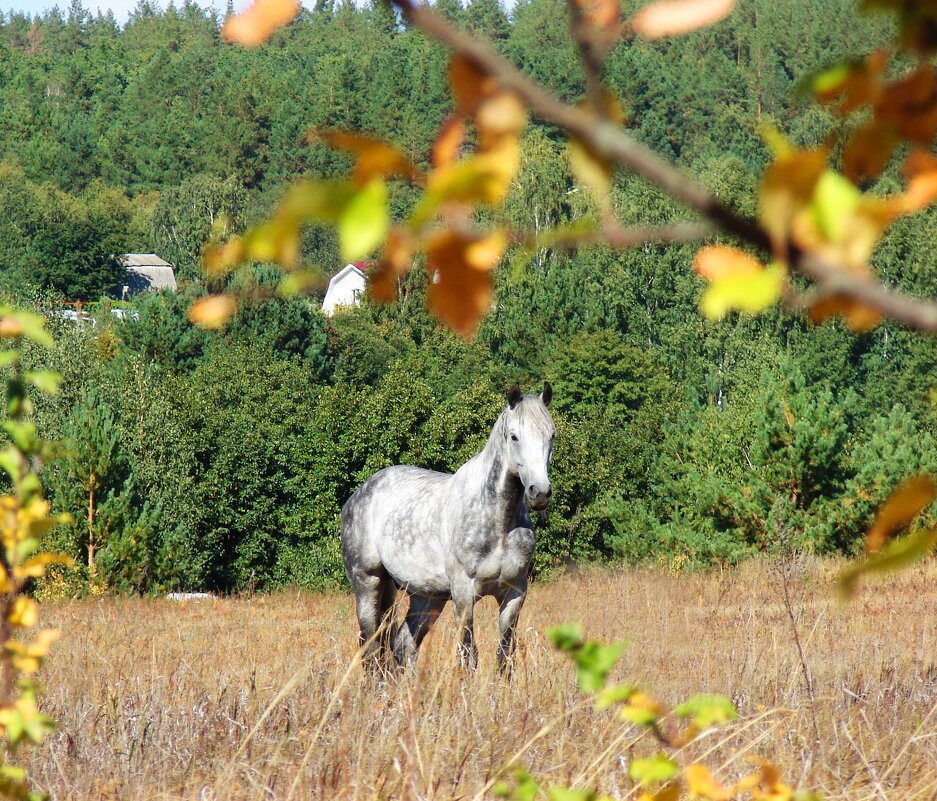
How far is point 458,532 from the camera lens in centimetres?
670

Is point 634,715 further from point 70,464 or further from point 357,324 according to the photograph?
point 357,324

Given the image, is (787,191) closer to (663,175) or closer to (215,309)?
(663,175)

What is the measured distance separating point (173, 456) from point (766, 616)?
2410 cm

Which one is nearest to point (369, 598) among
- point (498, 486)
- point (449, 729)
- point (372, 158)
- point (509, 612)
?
point (509, 612)

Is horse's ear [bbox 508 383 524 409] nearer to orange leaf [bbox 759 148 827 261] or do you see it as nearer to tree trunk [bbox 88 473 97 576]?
orange leaf [bbox 759 148 827 261]

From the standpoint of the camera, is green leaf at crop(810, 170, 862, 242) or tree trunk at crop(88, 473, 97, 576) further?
tree trunk at crop(88, 473, 97, 576)

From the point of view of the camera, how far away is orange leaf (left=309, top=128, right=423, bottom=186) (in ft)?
2.30

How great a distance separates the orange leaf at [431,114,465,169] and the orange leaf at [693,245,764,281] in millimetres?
177

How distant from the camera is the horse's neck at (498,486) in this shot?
21.2 ft

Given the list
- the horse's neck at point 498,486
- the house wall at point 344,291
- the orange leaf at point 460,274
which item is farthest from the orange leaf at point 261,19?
the house wall at point 344,291

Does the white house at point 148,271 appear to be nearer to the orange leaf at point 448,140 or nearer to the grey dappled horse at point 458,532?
the grey dappled horse at point 458,532

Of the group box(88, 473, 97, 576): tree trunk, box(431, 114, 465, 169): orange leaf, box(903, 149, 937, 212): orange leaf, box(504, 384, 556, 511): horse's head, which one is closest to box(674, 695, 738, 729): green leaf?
box(903, 149, 937, 212): orange leaf

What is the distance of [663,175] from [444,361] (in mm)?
51752

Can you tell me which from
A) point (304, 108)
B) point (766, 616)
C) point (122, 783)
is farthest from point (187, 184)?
point (122, 783)
